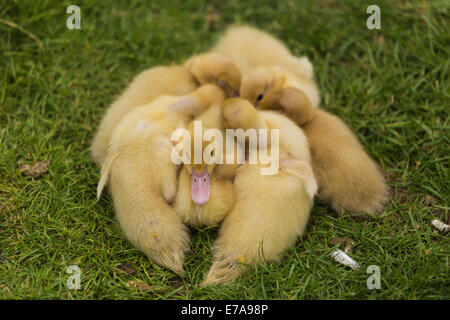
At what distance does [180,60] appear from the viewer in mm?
4008

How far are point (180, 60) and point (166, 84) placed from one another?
2.85ft

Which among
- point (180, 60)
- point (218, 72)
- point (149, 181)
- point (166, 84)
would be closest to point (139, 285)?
point (149, 181)

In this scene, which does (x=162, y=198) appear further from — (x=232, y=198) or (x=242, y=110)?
(x=242, y=110)

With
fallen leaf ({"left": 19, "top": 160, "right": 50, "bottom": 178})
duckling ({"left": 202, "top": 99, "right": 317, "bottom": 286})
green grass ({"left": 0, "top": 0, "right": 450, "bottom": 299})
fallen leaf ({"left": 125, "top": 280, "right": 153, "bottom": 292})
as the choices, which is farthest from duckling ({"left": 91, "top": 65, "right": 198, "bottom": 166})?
fallen leaf ({"left": 125, "top": 280, "right": 153, "bottom": 292})

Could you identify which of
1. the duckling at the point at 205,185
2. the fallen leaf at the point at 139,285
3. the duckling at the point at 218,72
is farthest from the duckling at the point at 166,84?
the fallen leaf at the point at 139,285

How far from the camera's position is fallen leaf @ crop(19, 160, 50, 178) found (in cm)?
301

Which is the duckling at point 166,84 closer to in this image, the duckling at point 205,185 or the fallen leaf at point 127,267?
the duckling at point 205,185

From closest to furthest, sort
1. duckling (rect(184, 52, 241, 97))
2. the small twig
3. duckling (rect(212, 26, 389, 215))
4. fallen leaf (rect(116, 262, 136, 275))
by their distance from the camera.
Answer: fallen leaf (rect(116, 262, 136, 275)), duckling (rect(212, 26, 389, 215)), duckling (rect(184, 52, 241, 97)), the small twig

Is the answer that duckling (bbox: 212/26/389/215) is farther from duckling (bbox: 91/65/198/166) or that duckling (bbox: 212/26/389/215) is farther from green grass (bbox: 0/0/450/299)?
duckling (bbox: 91/65/198/166)

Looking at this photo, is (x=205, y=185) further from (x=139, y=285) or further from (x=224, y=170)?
(x=139, y=285)

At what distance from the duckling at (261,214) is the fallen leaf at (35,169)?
1.18m

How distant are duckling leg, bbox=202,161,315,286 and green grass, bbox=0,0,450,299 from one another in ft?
0.25

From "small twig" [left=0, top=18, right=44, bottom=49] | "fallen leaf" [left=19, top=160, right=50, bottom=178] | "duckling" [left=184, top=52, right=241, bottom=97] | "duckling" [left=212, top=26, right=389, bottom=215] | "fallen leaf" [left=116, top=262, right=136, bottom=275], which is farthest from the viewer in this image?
"small twig" [left=0, top=18, right=44, bottom=49]
